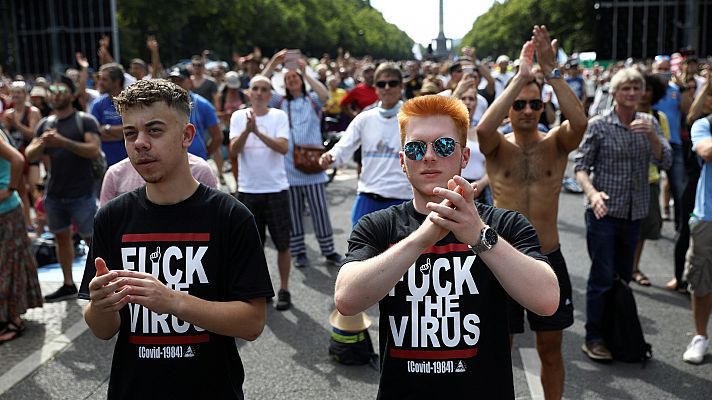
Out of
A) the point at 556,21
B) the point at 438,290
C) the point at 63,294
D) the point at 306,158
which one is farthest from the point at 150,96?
the point at 556,21

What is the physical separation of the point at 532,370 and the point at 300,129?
3.69 m

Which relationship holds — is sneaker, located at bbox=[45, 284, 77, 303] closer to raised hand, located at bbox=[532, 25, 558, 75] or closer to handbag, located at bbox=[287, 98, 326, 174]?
handbag, located at bbox=[287, 98, 326, 174]

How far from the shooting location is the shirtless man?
4.12m

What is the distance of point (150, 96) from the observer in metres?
2.51

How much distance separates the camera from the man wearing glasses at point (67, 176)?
6730 mm

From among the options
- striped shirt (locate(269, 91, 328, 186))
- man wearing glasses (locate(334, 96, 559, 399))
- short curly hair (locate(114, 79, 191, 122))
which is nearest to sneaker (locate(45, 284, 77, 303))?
striped shirt (locate(269, 91, 328, 186))

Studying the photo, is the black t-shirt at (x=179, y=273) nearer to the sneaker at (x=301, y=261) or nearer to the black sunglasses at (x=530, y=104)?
the black sunglasses at (x=530, y=104)

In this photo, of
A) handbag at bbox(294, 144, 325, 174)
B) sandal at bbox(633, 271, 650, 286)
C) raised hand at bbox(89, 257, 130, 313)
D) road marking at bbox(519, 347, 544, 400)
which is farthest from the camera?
handbag at bbox(294, 144, 325, 174)

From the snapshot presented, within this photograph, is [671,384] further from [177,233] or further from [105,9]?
[105,9]

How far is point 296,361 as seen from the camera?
5.28 metres

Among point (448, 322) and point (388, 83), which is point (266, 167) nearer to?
point (388, 83)

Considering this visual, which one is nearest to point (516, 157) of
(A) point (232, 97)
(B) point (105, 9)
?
(A) point (232, 97)

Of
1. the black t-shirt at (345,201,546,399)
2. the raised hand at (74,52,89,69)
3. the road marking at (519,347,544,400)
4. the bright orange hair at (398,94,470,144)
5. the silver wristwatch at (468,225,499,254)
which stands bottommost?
the road marking at (519,347,544,400)

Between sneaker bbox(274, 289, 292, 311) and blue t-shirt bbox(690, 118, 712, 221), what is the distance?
10.6 feet
